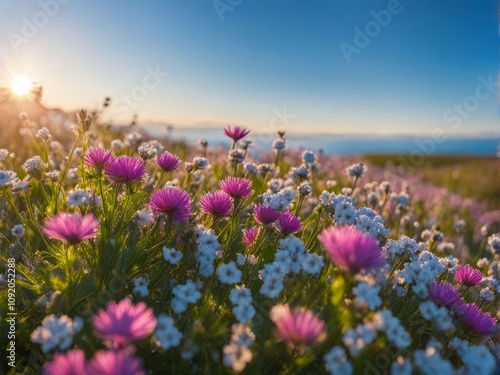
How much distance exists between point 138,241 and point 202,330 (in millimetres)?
968

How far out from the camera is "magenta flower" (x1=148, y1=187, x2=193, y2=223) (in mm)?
2318

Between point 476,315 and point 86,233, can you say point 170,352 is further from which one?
point 476,315

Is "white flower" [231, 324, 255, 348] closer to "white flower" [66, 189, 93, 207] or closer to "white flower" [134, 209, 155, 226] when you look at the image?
"white flower" [134, 209, 155, 226]

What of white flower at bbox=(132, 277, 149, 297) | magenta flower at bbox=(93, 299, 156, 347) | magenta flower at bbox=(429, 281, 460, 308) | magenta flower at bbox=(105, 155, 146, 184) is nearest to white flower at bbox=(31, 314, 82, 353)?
magenta flower at bbox=(93, 299, 156, 347)

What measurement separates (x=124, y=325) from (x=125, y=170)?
1.07 meters

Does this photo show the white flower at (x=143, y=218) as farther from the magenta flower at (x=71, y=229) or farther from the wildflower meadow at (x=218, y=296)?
the magenta flower at (x=71, y=229)

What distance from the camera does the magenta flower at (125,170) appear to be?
7.84 ft

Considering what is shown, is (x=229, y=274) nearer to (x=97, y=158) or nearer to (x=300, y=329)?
(x=300, y=329)

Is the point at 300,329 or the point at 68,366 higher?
the point at 300,329

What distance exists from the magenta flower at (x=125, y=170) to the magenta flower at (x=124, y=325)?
3.15ft

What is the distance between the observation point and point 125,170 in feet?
7.86

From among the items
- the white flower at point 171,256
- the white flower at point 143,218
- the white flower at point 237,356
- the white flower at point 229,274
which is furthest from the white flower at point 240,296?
the white flower at point 143,218

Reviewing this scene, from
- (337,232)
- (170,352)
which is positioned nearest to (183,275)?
(170,352)

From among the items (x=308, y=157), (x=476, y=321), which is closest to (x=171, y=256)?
(x=476, y=321)
